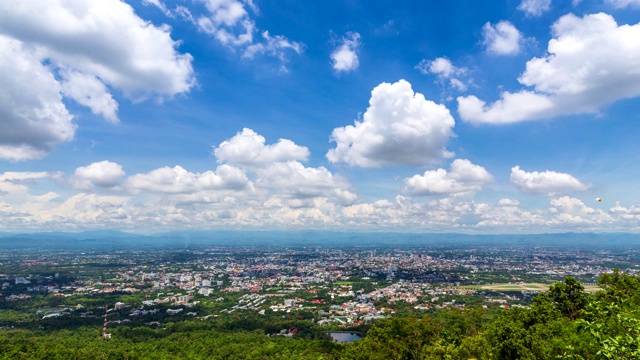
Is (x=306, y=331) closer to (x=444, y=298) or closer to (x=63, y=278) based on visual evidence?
(x=444, y=298)

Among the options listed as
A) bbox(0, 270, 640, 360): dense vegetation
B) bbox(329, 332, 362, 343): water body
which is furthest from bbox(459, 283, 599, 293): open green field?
bbox(0, 270, 640, 360): dense vegetation

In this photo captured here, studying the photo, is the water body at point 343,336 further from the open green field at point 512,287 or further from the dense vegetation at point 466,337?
the open green field at point 512,287

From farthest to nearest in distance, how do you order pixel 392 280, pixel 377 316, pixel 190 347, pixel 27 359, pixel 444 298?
pixel 392 280
pixel 444 298
pixel 377 316
pixel 190 347
pixel 27 359

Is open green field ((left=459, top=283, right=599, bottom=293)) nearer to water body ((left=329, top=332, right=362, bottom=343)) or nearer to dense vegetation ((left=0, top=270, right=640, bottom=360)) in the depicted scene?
water body ((left=329, top=332, right=362, bottom=343))

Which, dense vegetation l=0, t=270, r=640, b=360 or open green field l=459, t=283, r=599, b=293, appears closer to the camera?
dense vegetation l=0, t=270, r=640, b=360

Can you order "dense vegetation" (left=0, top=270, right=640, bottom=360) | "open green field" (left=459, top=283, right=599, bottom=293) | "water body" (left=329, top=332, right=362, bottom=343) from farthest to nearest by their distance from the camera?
"open green field" (left=459, top=283, right=599, bottom=293) < "water body" (left=329, top=332, right=362, bottom=343) < "dense vegetation" (left=0, top=270, right=640, bottom=360)

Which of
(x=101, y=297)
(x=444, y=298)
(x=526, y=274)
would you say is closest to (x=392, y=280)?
(x=444, y=298)

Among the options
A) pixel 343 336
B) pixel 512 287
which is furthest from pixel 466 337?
pixel 512 287

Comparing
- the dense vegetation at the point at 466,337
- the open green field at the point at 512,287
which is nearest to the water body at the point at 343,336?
the dense vegetation at the point at 466,337

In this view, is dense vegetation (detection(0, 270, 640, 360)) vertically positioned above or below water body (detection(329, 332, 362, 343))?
above
